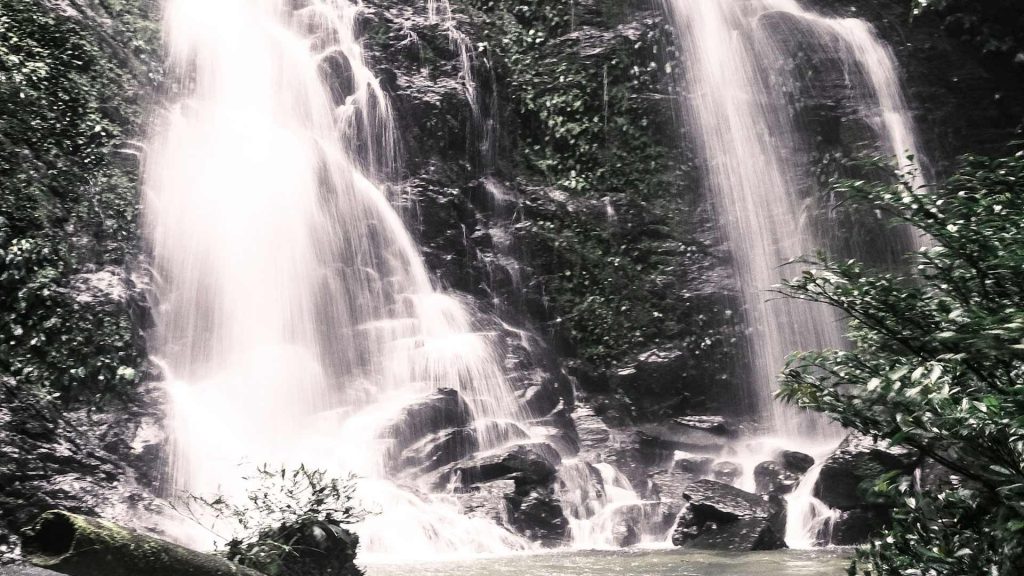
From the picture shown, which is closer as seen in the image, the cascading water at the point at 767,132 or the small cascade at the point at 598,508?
the small cascade at the point at 598,508

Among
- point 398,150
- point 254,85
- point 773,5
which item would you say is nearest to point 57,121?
point 254,85

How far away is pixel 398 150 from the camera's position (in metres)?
18.8

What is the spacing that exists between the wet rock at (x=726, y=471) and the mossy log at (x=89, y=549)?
38.4 feet

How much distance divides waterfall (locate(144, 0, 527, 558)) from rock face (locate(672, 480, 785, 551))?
2.42 m

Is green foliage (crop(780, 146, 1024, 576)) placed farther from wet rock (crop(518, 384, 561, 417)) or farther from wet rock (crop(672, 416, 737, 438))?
wet rock (crop(672, 416, 737, 438))

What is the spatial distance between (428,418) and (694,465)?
5.29m

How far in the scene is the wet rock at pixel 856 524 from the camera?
10.3m

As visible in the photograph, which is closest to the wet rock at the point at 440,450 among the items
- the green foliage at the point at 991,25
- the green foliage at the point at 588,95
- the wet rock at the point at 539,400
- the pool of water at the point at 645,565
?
the wet rock at the point at 539,400

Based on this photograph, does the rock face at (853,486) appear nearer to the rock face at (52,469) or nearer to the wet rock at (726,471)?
the wet rock at (726,471)

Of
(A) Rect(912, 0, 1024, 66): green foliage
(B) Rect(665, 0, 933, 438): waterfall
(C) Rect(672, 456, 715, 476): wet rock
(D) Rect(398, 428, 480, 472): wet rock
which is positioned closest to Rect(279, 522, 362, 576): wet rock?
(D) Rect(398, 428, 480, 472): wet rock

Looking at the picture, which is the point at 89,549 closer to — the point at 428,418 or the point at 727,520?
the point at 727,520

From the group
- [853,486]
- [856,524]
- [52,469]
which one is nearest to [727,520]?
[856,524]

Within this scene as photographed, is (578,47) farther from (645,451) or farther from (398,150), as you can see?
(645,451)

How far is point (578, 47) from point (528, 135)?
287 cm
